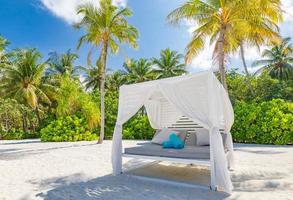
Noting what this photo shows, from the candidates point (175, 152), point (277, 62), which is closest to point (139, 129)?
point (175, 152)

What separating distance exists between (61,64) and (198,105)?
19663mm

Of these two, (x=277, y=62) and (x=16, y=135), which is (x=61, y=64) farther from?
(x=277, y=62)

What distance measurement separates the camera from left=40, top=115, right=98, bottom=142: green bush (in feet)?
48.5

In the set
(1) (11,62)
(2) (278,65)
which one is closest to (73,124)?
(1) (11,62)

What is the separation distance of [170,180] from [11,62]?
18.5m

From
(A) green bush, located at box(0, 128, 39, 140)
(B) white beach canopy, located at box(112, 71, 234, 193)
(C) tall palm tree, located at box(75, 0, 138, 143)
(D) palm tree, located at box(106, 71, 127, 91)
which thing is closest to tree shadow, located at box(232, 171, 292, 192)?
(B) white beach canopy, located at box(112, 71, 234, 193)

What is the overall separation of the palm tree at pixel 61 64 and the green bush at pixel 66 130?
7639 millimetres

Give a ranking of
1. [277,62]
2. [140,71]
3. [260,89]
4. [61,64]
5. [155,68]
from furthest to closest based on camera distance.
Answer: [61,64], [155,68], [140,71], [277,62], [260,89]

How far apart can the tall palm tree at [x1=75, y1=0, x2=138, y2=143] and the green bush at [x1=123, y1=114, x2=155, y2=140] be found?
4.24m

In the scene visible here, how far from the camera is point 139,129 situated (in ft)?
49.1

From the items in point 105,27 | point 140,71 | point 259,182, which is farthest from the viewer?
point 140,71

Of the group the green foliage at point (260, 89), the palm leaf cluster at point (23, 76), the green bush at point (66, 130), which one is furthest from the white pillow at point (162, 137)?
the palm leaf cluster at point (23, 76)

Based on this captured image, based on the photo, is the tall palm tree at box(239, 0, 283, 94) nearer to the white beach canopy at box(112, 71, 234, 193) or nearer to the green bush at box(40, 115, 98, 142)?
the white beach canopy at box(112, 71, 234, 193)

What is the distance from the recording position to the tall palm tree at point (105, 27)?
37.9 ft
